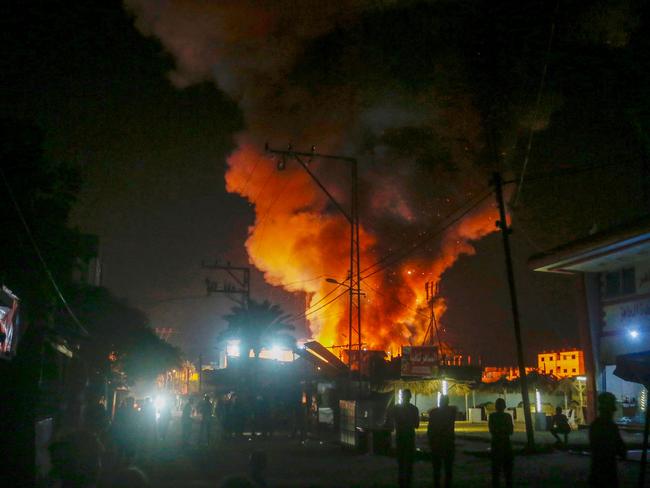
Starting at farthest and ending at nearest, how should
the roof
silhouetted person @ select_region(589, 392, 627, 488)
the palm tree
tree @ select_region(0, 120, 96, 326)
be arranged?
the palm tree < the roof < tree @ select_region(0, 120, 96, 326) < silhouetted person @ select_region(589, 392, 627, 488)

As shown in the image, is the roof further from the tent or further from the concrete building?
the tent

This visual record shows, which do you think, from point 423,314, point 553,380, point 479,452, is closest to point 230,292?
point 553,380

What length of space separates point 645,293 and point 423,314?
142 feet

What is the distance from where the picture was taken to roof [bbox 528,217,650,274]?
19.2m

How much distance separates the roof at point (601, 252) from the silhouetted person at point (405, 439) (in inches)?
418

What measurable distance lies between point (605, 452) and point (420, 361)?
25.2 m

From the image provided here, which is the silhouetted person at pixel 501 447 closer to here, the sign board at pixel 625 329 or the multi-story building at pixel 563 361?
the sign board at pixel 625 329

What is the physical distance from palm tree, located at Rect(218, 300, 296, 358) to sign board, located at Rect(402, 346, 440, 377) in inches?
380

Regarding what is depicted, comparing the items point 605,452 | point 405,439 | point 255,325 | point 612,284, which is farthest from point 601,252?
point 255,325

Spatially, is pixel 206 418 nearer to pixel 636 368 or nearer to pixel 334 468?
pixel 334 468

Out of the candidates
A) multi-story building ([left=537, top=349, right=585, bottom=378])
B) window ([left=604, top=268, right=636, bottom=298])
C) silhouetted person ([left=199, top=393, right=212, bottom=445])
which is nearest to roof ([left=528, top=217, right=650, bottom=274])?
window ([left=604, top=268, right=636, bottom=298])

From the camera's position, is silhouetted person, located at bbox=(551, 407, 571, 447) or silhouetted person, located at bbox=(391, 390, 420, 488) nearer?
silhouetted person, located at bbox=(391, 390, 420, 488)

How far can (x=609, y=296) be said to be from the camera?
2348 centimetres

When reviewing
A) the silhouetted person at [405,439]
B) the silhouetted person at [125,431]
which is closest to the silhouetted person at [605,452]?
the silhouetted person at [405,439]
